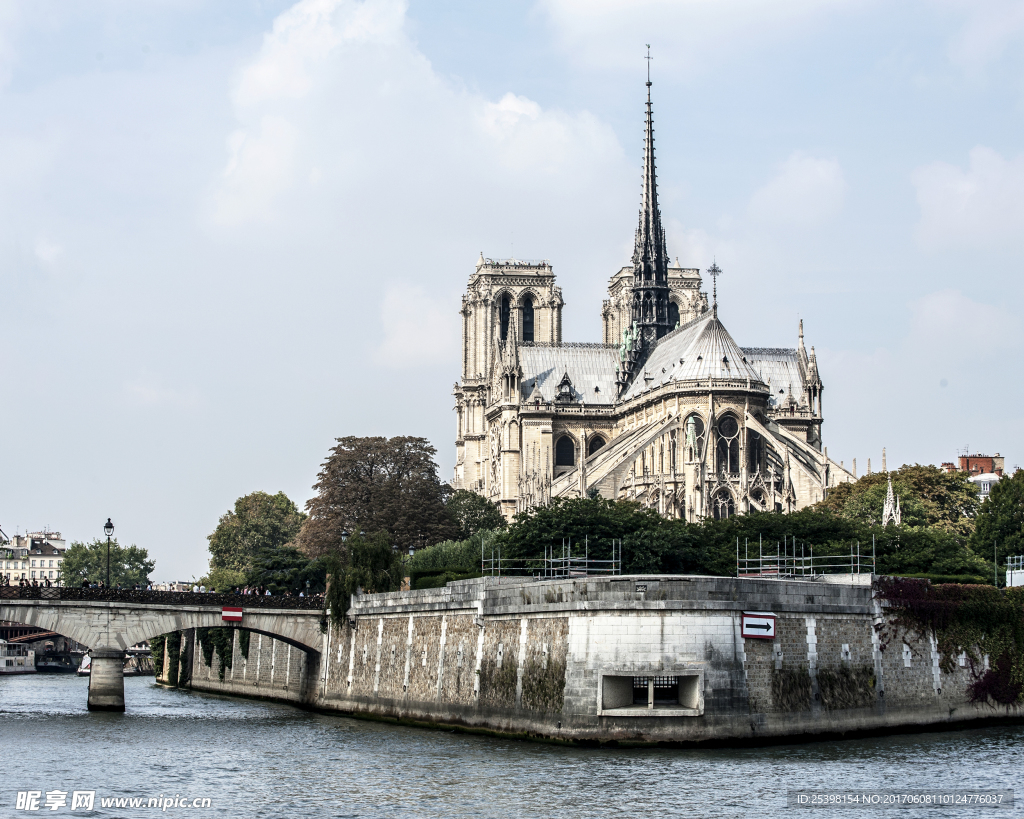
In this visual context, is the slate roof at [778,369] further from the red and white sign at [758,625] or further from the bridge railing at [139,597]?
the red and white sign at [758,625]

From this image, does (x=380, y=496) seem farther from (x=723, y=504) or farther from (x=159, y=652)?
(x=723, y=504)

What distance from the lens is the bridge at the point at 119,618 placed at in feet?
196

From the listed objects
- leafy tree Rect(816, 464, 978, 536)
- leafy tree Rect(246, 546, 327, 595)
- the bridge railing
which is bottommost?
the bridge railing

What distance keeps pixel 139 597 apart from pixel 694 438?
49106 mm

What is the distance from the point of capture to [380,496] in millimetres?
95125

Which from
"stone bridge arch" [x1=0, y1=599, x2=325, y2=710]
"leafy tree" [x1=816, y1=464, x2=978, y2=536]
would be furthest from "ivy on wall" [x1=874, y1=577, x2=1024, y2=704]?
"leafy tree" [x1=816, y1=464, x2=978, y2=536]

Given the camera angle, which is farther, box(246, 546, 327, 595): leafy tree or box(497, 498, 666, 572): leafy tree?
box(246, 546, 327, 595): leafy tree

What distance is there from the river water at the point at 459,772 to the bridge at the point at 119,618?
786 centimetres

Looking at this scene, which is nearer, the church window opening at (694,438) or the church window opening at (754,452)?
the church window opening at (694,438)

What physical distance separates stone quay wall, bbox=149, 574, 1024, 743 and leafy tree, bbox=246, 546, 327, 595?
23107 mm

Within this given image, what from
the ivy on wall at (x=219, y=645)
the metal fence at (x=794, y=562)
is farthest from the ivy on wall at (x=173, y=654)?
the metal fence at (x=794, y=562)

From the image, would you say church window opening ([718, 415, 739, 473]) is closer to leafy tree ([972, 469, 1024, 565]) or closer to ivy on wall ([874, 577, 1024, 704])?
leafy tree ([972, 469, 1024, 565])

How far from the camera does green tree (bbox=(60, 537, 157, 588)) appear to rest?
161 metres

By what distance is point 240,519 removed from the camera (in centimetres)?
13912
